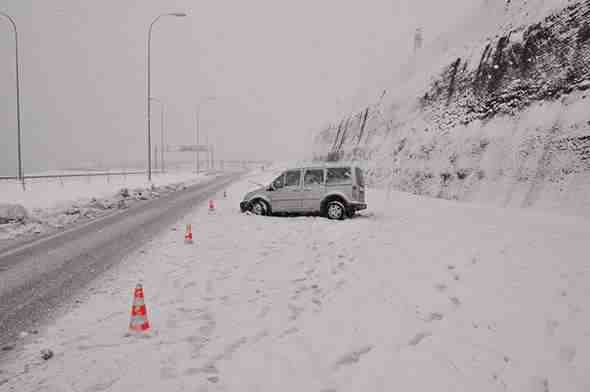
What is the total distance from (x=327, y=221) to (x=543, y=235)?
559cm

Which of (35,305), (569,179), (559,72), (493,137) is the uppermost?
(559,72)

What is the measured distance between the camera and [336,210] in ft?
35.8

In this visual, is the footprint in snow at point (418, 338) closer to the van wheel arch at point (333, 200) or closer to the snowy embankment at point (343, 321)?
the snowy embankment at point (343, 321)

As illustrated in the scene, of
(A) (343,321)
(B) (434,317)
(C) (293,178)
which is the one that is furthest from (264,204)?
(B) (434,317)

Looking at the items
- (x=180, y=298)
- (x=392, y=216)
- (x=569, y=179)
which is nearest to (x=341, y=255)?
(x=180, y=298)

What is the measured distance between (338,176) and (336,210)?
3.70 ft

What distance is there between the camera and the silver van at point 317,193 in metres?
10.9

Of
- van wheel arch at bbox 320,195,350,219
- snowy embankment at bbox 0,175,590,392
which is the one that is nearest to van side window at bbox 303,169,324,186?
van wheel arch at bbox 320,195,350,219

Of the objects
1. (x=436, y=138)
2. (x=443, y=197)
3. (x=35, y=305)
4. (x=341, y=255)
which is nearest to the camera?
(x=35, y=305)

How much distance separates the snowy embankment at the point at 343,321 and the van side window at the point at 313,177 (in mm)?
4502

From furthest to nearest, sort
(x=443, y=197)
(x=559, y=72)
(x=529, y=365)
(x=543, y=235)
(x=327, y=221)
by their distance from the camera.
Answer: (x=443, y=197) < (x=327, y=221) < (x=559, y=72) < (x=543, y=235) < (x=529, y=365)

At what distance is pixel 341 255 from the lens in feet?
21.9

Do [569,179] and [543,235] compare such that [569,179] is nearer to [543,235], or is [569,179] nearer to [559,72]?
[543,235]

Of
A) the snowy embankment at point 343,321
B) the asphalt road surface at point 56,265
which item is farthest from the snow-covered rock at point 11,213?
the snowy embankment at point 343,321
